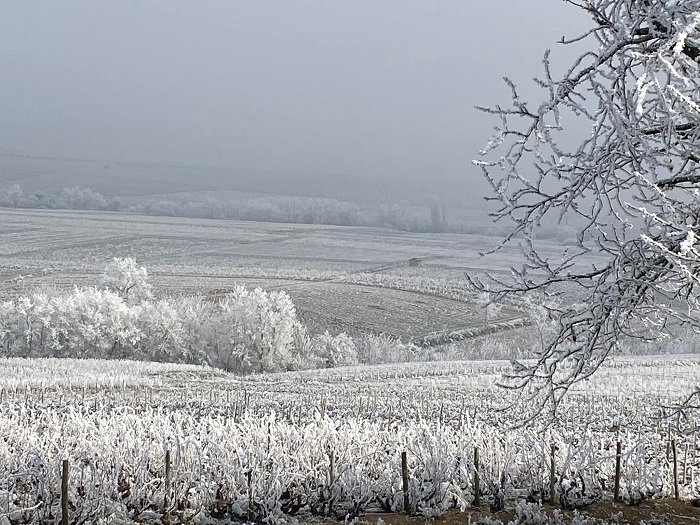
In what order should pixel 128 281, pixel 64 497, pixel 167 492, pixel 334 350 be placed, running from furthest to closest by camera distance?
pixel 128 281
pixel 334 350
pixel 167 492
pixel 64 497

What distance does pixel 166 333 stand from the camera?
180ft

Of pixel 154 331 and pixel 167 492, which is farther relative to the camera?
pixel 154 331

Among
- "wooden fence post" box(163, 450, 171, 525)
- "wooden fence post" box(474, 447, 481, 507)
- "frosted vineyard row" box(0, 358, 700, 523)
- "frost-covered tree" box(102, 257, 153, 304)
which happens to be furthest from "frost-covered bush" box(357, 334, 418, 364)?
"wooden fence post" box(163, 450, 171, 525)

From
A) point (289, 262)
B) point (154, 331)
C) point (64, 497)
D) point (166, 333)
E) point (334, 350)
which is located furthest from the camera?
point (289, 262)

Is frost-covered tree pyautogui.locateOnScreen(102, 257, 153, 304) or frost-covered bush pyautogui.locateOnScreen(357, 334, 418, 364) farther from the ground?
frost-covered tree pyautogui.locateOnScreen(102, 257, 153, 304)

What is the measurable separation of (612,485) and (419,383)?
1965cm

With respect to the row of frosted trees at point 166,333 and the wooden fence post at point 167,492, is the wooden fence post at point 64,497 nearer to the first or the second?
the wooden fence post at point 167,492

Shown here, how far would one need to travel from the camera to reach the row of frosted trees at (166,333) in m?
53.2

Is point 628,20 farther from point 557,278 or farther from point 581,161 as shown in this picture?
point 557,278

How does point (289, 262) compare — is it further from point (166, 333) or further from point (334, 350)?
point (166, 333)

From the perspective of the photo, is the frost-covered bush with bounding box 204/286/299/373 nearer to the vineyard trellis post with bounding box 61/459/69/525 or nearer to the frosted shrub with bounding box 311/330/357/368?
the frosted shrub with bounding box 311/330/357/368

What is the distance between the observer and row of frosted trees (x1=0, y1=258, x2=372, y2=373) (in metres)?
53.2

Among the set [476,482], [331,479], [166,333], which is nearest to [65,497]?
[331,479]

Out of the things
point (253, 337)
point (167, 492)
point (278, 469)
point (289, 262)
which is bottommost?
point (253, 337)
